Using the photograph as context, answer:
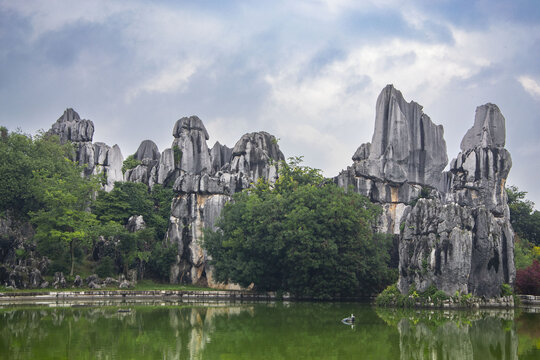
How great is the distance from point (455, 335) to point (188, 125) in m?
40.8

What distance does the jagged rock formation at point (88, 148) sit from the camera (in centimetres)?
5816

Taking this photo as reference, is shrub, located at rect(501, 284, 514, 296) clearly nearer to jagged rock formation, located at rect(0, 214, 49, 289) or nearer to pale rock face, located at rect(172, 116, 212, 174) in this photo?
jagged rock formation, located at rect(0, 214, 49, 289)

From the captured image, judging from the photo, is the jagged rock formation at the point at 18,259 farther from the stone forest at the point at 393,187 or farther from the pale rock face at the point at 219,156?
the pale rock face at the point at 219,156

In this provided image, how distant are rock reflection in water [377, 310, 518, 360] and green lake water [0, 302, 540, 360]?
3 cm

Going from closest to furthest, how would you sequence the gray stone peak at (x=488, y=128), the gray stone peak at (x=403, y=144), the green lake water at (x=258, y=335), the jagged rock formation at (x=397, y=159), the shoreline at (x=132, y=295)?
the green lake water at (x=258, y=335), the shoreline at (x=132, y=295), the gray stone peak at (x=488, y=128), the jagged rock formation at (x=397, y=159), the gray stone peak at (x=403, y=144)

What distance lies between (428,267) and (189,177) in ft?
74.4

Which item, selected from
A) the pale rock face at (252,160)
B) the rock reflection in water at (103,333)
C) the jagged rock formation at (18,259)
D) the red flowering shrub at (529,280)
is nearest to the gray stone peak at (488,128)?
the red flowering shrub at (529,280)

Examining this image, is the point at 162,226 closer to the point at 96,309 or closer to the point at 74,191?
the point at 74,191

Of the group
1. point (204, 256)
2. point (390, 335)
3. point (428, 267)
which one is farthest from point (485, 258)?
point (204, 256)

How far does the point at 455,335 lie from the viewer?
1652 centimetres

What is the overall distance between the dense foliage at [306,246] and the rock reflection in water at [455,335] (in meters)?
8.04

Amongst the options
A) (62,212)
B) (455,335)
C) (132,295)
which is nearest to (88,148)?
(62,212)

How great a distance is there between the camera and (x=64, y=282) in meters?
33.4

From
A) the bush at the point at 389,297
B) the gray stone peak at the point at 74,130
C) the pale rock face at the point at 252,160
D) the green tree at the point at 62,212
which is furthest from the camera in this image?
the gray stone peak at the point at 74,130
